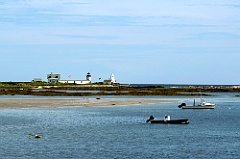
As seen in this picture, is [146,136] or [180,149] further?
[146,136]

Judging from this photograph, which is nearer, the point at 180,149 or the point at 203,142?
the point at 180,149

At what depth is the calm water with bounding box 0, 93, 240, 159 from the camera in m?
35.7

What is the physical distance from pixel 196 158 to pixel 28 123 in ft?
84.2

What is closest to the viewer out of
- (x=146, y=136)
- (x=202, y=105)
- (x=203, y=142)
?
(x=203, y=142)

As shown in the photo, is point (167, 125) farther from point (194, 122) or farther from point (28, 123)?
point (28, 123)

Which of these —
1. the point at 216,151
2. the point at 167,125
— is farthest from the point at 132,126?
the point at 216,151

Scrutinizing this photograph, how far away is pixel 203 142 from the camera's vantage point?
41.5 meters

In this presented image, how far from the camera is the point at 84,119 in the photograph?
202ft

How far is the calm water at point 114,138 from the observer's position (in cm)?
3566

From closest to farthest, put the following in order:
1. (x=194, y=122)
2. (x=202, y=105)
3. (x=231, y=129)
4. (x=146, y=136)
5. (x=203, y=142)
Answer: (x=203, y=142)
(x=146, y=136)
(x=231, y=129)
(x=194, y=122)
(x=202, y=105)

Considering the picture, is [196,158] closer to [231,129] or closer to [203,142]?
[203,142]

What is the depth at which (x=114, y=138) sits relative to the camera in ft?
143

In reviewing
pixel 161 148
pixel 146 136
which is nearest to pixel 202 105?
pixel 146 136

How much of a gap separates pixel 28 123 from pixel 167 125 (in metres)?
13.9
